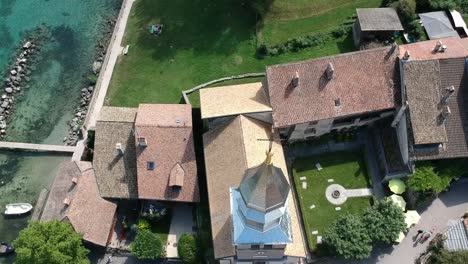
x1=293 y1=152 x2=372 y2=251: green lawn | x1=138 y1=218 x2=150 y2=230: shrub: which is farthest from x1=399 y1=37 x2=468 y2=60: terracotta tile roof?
x1=138 y1=218 x2=150 y2=230: shrub

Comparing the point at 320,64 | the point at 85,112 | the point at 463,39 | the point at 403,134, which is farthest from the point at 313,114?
the point at 85,112

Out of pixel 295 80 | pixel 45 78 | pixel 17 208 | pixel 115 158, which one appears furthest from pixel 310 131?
pixel 45 78

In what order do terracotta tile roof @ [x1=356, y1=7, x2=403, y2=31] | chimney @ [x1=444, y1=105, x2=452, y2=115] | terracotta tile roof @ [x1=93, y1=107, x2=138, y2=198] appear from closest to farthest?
chimney @ [x1=444, y1=105, x2=452, y2=115] < terracotta tile roof @ [x1=93, y1=107, x2=138, y2=198] < terracotta tile roof @ [x1=356, y1=7, x2=403, y2=31]

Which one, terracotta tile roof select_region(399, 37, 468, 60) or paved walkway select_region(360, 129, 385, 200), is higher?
terracotta tile roof select_region(399, 37, 468, 60)

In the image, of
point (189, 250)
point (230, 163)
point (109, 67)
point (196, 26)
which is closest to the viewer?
point (230, 163)

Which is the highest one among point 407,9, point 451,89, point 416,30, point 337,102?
point 407,9

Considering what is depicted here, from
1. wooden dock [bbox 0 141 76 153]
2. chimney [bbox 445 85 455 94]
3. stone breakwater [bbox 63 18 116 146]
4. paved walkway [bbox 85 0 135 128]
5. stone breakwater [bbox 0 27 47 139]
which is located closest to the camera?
chimney [bbox 445 85 455 94]

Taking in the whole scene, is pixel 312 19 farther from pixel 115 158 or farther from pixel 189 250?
pixel 189 250

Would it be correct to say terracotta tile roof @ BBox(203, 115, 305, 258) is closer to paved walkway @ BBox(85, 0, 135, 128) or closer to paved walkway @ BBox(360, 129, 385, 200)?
paved walkway @ BBox(360, 129, 385, 200)
